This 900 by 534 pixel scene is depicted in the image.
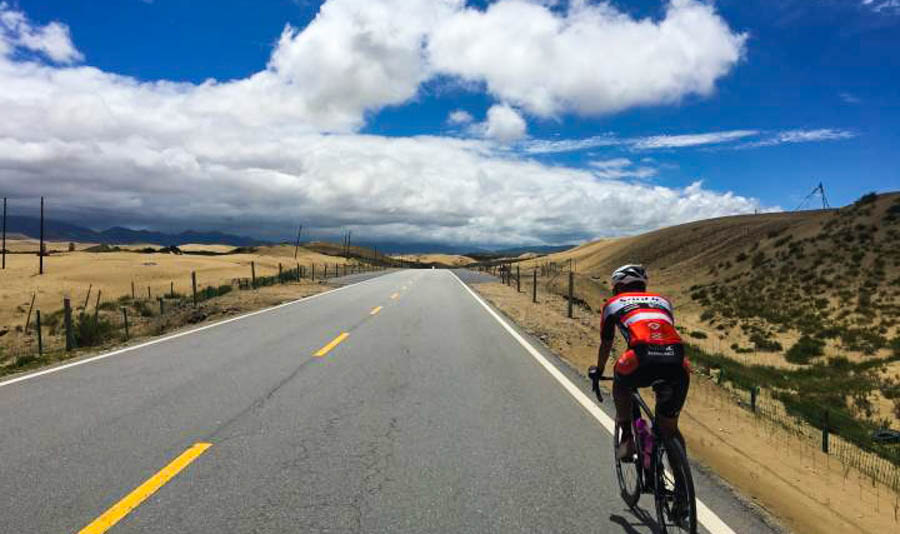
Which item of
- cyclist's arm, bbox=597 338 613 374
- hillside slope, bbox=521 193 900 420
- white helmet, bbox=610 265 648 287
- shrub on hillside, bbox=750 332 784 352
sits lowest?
shrub on hillside, bbox=750 332 784 352

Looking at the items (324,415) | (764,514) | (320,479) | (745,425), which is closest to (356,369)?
(324,415)

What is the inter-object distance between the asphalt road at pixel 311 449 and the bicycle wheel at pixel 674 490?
34 cm

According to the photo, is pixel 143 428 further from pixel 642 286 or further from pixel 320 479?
pixel 642 286

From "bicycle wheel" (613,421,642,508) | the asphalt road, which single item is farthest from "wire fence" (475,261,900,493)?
"bicycle wheel" (613,421,642,508)

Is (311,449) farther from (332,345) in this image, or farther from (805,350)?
(805,350)

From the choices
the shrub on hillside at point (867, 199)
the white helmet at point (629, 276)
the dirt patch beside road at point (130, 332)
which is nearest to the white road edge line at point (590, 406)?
the white helmet at point (629, 276)

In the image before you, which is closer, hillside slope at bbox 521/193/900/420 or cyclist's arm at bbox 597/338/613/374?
cyclist's arm at bbox 597/338/613/374

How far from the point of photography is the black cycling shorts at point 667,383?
381 cm

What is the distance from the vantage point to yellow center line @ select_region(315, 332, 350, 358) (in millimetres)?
10992

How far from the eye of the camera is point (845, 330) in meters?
25.8

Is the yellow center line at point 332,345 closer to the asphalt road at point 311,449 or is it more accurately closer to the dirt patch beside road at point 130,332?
the asphalt road at point 311,449

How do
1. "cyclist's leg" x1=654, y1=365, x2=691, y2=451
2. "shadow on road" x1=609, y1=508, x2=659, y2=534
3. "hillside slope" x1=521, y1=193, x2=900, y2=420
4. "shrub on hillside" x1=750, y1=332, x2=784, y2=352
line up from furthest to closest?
"shrub on hillside" x1=750, y1=332, x2=784, y2=352, "hillside slope" x1=521, y1=193, x2=900, y2=420, "shadow on road" x1=609, y1=508, x2=659, y2=534, "cyclist's leg" x1=654, y1=365, x2=691, y2=451

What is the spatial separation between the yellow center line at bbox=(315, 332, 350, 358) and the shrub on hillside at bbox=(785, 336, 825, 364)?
17.8m

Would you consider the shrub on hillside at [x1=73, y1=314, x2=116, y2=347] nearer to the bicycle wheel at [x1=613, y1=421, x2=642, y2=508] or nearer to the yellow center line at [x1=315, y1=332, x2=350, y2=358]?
the yellow center line at [x1=315, y1=332, x2=350, y2=358]
